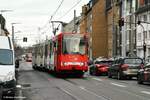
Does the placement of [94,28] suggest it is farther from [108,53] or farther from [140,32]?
[140,32]

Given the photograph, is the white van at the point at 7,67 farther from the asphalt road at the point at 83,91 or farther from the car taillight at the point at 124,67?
the car taillight at the point at 124,67

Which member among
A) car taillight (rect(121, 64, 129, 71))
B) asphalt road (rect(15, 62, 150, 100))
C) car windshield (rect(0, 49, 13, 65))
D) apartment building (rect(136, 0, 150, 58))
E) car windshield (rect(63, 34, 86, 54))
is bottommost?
asphalt road (rect(15, 62, 150, 100))

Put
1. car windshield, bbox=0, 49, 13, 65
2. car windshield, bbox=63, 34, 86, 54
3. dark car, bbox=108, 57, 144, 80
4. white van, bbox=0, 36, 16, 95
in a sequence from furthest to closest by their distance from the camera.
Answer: car windshield, bbox=63, 34, 86, 54, dark car, bbox=108, 57, 144, 80, car windshield, bbox=0, 49, 13, 65, white van, bbox=0, 36, 16, 95

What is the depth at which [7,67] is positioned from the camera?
Result: 1778 centimetres

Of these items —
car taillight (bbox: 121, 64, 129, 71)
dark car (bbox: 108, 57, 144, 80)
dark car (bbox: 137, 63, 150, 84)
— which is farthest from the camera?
car taillight (bbox: 121, 64, 129, 71)

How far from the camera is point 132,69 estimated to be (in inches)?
1393

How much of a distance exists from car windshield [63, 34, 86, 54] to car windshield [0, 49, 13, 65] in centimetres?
1747

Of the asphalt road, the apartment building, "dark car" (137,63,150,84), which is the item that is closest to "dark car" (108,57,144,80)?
"dark car" (137,63,150,84)

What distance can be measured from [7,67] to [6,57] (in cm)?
119

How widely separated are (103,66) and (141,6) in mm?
39409

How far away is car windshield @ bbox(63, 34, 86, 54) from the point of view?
36.6m

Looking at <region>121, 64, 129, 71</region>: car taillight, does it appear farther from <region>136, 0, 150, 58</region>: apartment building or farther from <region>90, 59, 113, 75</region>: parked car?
<region>136, 0, 150, 58</region>: apartment building

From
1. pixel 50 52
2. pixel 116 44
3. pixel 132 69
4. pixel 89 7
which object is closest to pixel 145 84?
pixel 132 69

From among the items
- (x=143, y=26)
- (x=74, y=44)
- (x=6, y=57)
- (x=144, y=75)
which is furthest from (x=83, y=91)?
(x=143, y=26)
